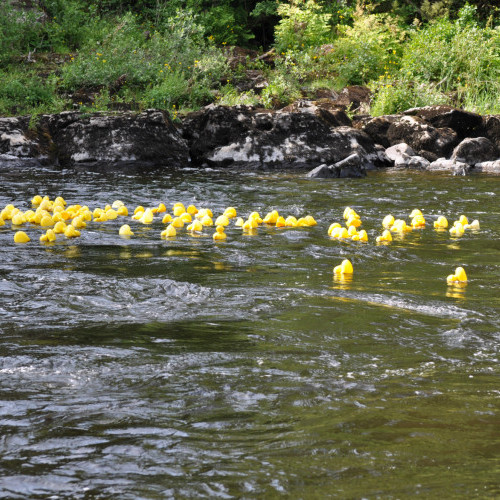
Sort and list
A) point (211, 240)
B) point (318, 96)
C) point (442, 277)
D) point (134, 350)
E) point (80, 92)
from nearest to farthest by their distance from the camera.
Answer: point (134, 350), point (442, 277), point (211, 240), point (80, 92), point (318, 96)

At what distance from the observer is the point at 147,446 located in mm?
2211

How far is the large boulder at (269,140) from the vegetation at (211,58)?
1.39m

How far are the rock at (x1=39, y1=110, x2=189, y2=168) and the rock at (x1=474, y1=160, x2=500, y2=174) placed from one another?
19.8ft

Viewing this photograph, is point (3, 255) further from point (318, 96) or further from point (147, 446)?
point (318, 96)

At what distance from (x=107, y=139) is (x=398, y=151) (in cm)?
590

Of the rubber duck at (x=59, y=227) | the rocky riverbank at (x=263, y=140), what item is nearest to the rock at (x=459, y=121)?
the rocky riverbank at (x=263, y=140)

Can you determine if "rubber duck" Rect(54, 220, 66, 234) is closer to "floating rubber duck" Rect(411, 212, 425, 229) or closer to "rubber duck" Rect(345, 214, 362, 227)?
"rubber duck" Rect(345, 214, 362, 227)

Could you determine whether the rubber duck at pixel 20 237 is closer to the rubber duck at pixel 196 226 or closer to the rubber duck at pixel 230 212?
the rubber duck at pixel 196 226

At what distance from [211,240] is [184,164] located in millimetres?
6790

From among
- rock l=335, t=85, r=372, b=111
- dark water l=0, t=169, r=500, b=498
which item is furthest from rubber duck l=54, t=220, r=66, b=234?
rock l=335, t=85, r=372, b=111

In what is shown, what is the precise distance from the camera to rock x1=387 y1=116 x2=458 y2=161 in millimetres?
13141

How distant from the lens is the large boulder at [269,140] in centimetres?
1251

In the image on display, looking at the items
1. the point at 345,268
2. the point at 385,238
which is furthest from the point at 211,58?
the point at 345,268

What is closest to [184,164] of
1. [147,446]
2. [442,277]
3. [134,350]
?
[442,277]
